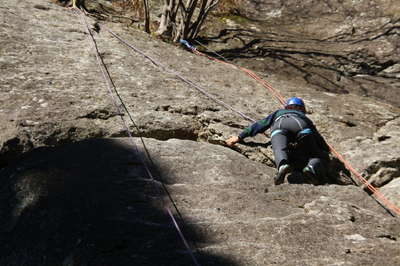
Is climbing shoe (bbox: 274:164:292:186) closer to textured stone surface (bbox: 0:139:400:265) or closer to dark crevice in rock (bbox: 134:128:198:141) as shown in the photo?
textured stone surface (bbox: 0:139:400:265)

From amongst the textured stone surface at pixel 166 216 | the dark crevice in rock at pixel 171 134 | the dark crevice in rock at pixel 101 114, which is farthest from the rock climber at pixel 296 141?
the dark crevice in rock at pixel 101 114

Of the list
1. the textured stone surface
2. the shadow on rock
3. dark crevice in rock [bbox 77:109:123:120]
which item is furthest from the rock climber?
the shadow on rock

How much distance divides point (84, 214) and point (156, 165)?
3.46ft

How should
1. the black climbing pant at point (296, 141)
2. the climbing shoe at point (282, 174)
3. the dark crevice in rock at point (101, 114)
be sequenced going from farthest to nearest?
the dark crevice in rock at point (101, 114)
the black climbing pant at point (296, 141)
the climbing shoe at point (282, 174)

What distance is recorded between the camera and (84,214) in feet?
9.68

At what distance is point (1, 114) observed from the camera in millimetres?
4301

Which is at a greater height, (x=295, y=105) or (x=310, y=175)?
(x=295, y=105)

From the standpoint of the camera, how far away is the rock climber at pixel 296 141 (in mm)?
4141

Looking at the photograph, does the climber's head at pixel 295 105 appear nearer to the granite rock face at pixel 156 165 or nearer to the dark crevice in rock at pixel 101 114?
the granite rock face at pixel 156 165

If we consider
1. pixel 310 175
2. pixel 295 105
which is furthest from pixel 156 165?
pixel 295 105

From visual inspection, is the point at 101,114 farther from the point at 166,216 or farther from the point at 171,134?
the point at 166,216

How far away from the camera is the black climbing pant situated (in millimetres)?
4383

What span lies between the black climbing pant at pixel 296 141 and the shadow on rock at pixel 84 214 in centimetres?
144

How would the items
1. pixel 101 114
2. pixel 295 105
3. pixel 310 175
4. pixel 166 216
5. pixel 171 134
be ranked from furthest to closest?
pixel 295 105 < pixel 171 134 < pixel 101 114 < pixel 310 175 < pixel 166 216
